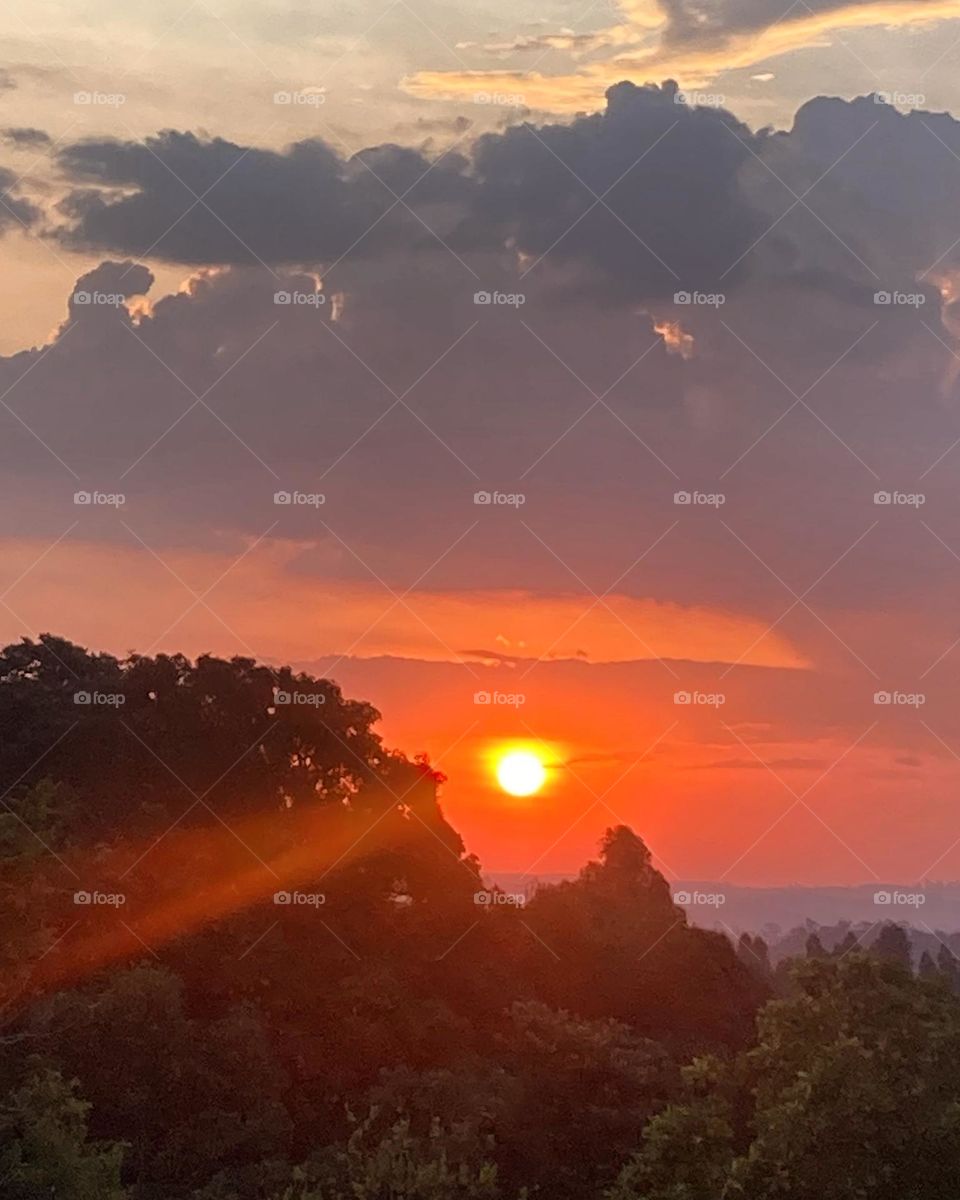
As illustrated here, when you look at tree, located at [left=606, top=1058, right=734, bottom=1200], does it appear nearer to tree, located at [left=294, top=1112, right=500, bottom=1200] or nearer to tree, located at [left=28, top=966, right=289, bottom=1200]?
tree, located at [left=294, top=1112, right=500, bottom=1200]

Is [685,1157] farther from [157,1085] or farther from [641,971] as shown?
[641,971]

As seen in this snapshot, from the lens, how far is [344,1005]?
40.9m

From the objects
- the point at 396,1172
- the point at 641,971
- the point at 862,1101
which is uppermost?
the point at 641,971

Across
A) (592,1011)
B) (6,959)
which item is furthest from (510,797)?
(6,959)

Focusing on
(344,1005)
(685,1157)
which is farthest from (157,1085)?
(685,1157)

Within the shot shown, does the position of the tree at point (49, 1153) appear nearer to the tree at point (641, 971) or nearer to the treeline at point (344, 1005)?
the treeline at point (344, 1005)

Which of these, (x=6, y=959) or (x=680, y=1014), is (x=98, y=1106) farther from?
(x=680, y=1014)

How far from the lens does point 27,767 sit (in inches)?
1661

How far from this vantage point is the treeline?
84.6ft

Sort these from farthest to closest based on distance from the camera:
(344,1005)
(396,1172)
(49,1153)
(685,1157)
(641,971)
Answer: (641,971) → (344,1005) → (396,1172) → (49,1153) → (685,1157)

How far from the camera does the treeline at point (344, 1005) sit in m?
25.8

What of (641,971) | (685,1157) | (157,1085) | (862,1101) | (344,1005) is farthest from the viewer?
(641,971)

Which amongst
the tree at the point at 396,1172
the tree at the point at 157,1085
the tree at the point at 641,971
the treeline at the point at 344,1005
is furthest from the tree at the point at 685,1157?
the tree at the point at 641,971

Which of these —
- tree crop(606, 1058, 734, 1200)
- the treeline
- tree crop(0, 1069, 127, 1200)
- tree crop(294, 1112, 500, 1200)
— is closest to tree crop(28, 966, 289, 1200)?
the treeline
